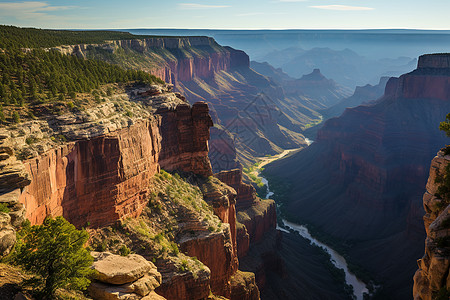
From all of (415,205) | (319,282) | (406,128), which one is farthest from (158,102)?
(406,128)

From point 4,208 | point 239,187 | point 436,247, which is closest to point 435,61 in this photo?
point 239,187

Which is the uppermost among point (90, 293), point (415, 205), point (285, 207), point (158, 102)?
point (158, 102)

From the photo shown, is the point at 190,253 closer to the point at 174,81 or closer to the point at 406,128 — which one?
the point at 406,128

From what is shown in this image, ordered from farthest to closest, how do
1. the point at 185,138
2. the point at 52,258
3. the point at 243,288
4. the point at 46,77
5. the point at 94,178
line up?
the point at 185,138
the point at 243,288
the point at 46,77
the point at 94,178
the point at 52,258

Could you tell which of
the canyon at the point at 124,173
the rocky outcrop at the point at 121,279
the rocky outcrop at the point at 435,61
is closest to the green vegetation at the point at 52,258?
the canyon at the point at 124,173

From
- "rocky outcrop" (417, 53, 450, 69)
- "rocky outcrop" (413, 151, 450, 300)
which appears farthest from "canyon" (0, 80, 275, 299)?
"rocky outcrop" (417, 53, 450, 69)

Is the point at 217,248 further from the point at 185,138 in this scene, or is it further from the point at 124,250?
the point at 185,138

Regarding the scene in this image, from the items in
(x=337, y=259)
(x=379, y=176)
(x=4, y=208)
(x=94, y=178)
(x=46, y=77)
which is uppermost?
(x=46, y=77)
